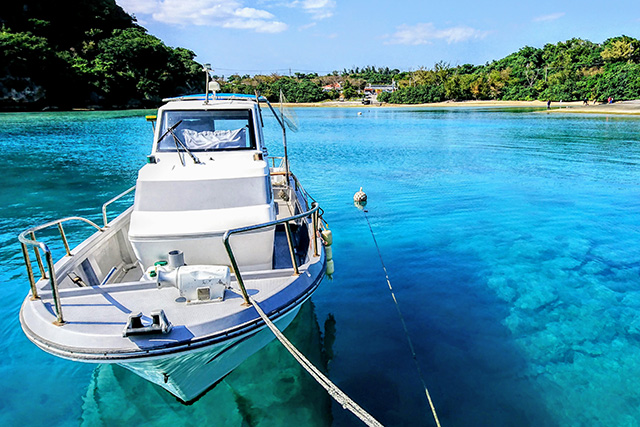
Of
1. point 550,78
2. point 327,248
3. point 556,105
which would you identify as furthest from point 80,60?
point 550,78

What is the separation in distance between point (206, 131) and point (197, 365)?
450 centimetres

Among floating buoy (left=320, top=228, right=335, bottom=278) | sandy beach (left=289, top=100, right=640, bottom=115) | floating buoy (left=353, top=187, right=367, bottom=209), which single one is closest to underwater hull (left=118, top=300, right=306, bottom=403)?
floating buoy (left=320, top=228, right=335, bottom=278)

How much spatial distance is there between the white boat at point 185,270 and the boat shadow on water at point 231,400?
70cm

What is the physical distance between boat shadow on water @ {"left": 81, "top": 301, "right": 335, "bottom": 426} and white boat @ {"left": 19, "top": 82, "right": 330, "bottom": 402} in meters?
0.70

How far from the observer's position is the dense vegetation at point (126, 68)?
213 feet

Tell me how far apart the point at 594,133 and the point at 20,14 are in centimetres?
9565

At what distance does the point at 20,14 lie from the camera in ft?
244

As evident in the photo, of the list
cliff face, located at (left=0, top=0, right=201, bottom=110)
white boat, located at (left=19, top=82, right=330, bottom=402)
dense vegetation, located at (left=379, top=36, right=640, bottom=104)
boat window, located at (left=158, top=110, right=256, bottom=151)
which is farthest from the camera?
dense vegetation, located at (left=379, top=36, right=640, bottom=104)

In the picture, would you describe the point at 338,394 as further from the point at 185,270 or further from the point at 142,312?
the point at 142,312

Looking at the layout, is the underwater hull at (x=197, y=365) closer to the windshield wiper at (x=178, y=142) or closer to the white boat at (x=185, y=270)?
the white boat at (x=185, y=270)

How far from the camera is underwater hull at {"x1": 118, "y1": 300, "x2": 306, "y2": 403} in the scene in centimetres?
409

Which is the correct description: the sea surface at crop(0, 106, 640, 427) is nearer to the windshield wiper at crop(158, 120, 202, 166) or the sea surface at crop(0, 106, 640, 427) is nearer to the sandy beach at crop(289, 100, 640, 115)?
the windshield wiper at crop(158, 120, 202, 166)

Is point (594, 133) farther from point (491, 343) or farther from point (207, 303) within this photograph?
point (207, 303)

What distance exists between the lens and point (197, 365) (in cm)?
438
